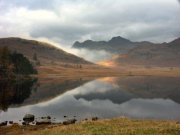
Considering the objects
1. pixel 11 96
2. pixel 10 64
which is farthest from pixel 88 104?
pixel 10 64

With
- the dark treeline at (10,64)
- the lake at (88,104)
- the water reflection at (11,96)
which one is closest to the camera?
the lake at (88,104)

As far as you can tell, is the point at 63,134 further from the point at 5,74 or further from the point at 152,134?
the point at 5,74

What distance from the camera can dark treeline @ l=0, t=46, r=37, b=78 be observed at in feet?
282

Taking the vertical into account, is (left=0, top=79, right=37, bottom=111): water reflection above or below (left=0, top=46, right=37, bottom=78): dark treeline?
below

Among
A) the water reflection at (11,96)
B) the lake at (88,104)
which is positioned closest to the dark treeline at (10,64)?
the water reflection at (11,96)

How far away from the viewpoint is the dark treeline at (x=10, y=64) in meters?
86.0

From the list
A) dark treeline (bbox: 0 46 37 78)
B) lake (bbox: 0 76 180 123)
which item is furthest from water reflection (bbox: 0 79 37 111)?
dark treeline (bbox: 0 46 37 78)

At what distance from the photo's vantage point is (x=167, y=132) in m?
14.0

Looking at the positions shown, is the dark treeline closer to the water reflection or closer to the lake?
the water reflection

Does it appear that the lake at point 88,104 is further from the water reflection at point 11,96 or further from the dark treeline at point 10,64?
the dark treeline at point 10,64

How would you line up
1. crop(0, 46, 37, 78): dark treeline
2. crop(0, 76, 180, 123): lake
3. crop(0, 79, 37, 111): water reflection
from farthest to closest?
crop(0, 46, 37, 78): dark treeline → crop(0, 79, 37, 111): water reflection → crop(0, 76, 180, 123): lake

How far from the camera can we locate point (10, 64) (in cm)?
9119

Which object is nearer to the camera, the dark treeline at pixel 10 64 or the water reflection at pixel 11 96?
the water reflection at pixel 11 96

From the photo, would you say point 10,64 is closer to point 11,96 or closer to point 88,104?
point 11,96
